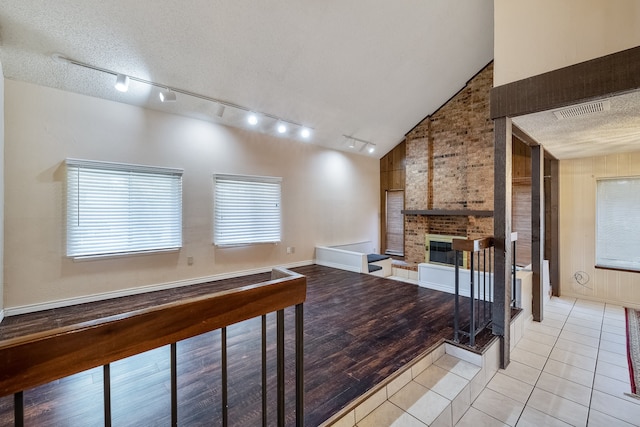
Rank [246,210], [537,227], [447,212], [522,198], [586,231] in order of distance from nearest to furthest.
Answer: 1. [537,227]
2. [586,231]
3. [246,210]
4. [522,198]
5. [447,212]

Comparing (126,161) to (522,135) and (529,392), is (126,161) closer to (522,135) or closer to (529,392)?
(522,135)

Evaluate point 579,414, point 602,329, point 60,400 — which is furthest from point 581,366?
point 60,400

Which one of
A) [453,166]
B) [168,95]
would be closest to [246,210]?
[168,95]

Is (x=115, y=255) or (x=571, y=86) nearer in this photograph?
(x=571, y=86)

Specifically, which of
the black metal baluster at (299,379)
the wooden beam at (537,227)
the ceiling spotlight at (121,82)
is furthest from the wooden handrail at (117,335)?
the wooden beam at (537,227)

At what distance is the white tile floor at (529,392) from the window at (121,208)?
3632 mm

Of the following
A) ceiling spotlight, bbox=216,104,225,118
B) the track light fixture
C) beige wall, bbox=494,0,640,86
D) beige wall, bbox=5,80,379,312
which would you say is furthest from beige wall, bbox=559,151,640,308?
ceiling spotlight, bbox=216,104,225,118

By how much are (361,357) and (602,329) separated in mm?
3314

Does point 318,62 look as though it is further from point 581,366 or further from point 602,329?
point 602,329

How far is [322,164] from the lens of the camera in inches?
247

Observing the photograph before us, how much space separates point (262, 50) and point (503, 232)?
356cm

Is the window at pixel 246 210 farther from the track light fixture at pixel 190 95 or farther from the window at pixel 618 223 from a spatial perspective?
the window at pixel 618 223

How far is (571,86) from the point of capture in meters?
2.34

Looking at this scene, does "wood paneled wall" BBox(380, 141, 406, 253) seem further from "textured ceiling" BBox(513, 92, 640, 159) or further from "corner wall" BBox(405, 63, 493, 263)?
"textured ceiling" BBox(513, 92, 640, 159)
